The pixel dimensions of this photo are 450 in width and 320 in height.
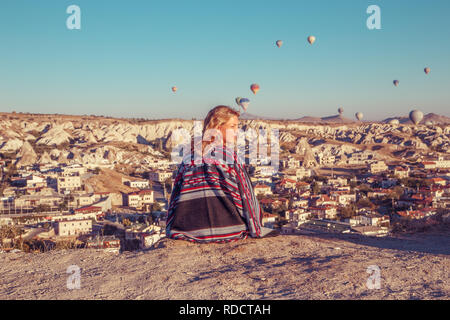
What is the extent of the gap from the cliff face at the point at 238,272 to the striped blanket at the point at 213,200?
0.67 feet

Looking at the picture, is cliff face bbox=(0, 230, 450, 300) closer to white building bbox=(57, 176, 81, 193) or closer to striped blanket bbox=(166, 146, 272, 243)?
striped blanket bbox=(166, 146, 272, 243)

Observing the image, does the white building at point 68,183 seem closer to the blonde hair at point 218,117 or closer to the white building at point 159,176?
the white building at point 159,176

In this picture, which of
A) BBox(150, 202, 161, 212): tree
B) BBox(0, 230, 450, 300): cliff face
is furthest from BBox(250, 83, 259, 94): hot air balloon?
BBox(0, 230, 450, 300): cliff face

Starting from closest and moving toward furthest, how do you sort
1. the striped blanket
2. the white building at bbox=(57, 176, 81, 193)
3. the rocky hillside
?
the striped blanket → the white building at bbox=(57, 176, 81, 193) → the rocky hillside

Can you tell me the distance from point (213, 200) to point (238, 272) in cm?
53

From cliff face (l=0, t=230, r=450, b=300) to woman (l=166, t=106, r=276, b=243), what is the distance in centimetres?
20

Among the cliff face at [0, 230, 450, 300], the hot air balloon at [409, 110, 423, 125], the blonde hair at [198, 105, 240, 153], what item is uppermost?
the hot air balloon at [409, 110, 423, 125]

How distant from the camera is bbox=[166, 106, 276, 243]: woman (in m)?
3.04

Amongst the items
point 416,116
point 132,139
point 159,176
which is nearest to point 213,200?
point 159,176

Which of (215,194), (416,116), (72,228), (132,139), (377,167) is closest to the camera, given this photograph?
(215,194)

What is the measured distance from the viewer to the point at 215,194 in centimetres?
302

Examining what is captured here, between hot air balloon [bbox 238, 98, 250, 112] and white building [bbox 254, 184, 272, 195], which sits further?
hot air balloon [bbox 238, 98, 250, 112]

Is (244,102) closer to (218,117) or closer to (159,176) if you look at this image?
(159,176)
